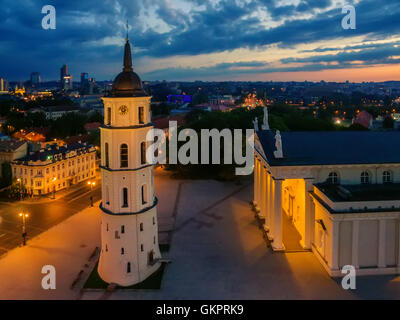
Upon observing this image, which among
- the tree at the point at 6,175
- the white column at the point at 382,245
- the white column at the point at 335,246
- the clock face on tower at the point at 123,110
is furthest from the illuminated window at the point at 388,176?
the tree at the point at 6,175

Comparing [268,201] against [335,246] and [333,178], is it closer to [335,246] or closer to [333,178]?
[333,178]

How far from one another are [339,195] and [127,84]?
19.6 metres

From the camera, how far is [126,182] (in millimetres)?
28000

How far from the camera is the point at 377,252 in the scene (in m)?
30.0

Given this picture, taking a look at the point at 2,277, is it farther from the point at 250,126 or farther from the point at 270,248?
the point at 250,126

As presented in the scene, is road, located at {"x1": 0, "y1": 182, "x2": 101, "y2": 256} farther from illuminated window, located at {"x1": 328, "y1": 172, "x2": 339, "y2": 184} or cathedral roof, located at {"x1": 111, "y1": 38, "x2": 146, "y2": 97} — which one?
illuminated window, located at {"x1": 328, "y1": 172, "x2": 339, "y2": 184}

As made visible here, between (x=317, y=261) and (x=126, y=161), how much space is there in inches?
743

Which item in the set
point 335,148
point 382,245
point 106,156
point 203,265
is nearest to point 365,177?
point 335,148

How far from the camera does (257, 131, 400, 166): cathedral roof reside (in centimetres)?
3391

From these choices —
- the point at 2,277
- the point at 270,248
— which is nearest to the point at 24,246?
the point at 2,277

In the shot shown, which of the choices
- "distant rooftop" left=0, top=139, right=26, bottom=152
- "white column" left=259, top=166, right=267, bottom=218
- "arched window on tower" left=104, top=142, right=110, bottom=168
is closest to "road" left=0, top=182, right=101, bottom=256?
"distant rooftop" left=0, top=139, right=26, bottom=152

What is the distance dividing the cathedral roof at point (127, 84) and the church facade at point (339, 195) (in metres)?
13.7

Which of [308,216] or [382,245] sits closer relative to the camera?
[382,245]
